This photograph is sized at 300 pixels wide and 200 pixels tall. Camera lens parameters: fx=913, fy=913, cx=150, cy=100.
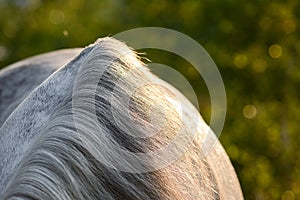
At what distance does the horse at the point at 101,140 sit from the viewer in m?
1.84

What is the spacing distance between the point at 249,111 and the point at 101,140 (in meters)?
4.45

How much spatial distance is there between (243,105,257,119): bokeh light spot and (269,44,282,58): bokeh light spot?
1.25ft

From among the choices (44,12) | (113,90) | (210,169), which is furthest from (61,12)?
(113,90)

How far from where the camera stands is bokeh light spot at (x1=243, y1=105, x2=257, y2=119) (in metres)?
6.20

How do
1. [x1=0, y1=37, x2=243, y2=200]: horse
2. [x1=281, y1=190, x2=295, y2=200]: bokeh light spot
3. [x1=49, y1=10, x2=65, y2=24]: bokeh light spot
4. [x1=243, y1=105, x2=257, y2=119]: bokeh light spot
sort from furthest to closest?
[x1=49, y1=10, x2=65, y2=24]: bokeh light spot, [x1=243, y1=105, x2=257, y2=119]: bokeh light spot, [x1=281, y1=190, x2=295, y2=200]: bokeh light spot, [x1=0, y1=37, x2=243, y2=200]: horse

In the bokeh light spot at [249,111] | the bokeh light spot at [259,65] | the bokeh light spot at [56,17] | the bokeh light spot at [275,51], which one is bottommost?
the bokeh light spot at [249,111]

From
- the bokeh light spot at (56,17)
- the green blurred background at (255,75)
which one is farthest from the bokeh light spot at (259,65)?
the bokeh light spot at (56,17)

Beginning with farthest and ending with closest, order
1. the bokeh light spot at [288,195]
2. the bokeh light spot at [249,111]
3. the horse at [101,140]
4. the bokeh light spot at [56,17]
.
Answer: the bokeh light spot at [56,17]
the bokeh light spot at [249,111]
the bokeh light spot at [288,195]
the horse at [101,140]

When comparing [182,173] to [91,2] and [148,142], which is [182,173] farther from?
[91,2]

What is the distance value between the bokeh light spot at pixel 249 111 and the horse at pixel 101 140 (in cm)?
373

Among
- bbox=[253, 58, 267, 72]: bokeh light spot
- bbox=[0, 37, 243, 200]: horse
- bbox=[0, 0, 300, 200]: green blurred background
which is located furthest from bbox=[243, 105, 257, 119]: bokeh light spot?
bbox=[0, 37, 243, 200]: horse

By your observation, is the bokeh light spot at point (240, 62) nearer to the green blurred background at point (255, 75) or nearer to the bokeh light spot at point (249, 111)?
the green blurred background at point (255, 75)

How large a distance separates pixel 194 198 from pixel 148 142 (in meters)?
0.27

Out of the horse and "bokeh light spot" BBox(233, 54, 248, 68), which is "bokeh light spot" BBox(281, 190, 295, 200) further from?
the horse
